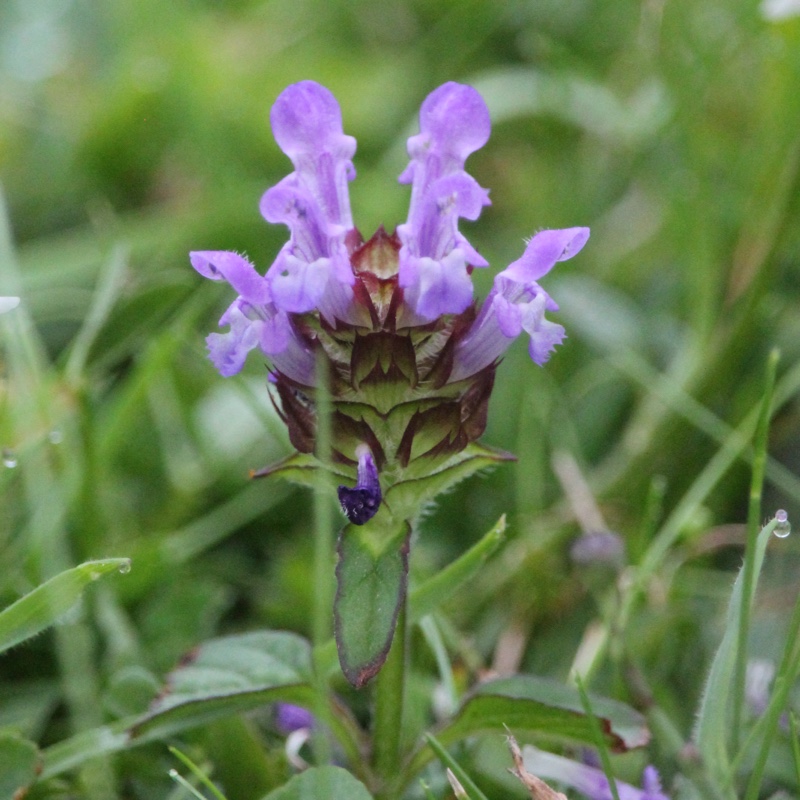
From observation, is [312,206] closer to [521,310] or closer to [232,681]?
[521,310]

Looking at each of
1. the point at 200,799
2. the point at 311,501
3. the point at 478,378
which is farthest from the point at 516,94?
the point at 200,799

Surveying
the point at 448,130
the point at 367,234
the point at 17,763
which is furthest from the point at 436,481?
the point at 367,234

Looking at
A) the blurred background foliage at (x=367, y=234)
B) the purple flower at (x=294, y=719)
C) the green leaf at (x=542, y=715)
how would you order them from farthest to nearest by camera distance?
the blurred background foliage at (x=367, y=234)
the purple flower at (x=294, y=719)
the green leaf at (x=542, y=715)

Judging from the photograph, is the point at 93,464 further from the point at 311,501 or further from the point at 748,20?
→ the point at 748,20

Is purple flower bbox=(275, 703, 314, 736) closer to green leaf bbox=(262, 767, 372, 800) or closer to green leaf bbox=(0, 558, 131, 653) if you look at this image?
green leaf bbox=(262, 767, 372, 800)

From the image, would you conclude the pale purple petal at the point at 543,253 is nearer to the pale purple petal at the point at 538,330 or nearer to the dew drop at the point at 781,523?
the pale purple petal at the point at 538,330

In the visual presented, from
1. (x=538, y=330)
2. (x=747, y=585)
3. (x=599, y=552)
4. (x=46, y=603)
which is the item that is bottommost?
(x=599, y=552)

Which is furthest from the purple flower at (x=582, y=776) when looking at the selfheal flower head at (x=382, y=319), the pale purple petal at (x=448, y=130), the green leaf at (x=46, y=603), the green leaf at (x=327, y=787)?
the pale purple petal at (x=448, y=130)
